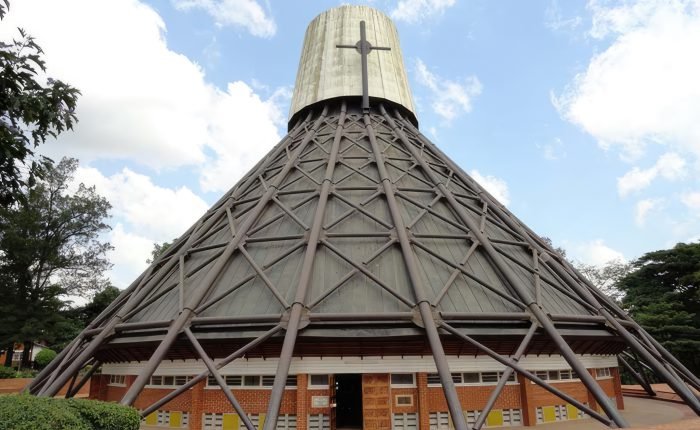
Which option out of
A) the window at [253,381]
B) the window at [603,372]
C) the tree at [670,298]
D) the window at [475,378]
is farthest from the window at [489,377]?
the tree at [670,298]

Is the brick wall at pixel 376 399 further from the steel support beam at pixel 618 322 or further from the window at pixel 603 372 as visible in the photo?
the steel support beam at pixel 618 322

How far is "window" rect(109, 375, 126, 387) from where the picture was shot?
12.5 meters

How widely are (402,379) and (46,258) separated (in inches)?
1657

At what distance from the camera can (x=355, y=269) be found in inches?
421

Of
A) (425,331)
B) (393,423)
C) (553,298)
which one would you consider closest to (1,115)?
(425,331)

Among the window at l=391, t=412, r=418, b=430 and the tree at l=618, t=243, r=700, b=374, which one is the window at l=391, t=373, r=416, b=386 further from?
the tree at l=618, t=243, r=700, b=374

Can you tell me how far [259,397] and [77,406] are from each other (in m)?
4.56

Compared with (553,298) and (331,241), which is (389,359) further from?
(553,298)

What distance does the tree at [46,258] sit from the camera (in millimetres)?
37562

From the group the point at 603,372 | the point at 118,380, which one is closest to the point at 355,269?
the point at 118,380

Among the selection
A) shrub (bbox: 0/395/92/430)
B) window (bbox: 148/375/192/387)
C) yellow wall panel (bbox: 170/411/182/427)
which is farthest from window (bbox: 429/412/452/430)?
shrub (bbox: 0/395/92/430)

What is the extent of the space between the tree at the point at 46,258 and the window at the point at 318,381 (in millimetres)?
37614

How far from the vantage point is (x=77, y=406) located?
6.59 metres

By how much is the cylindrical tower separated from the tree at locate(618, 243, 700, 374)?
23.1 meters
